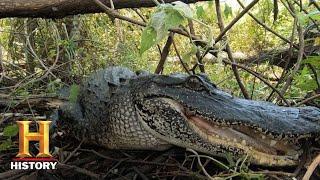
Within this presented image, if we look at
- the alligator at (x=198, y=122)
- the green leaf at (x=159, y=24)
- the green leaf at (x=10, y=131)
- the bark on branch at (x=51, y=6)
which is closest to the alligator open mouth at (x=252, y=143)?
the alligator at (x=198, y=122)

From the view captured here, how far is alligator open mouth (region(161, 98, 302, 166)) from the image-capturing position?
1883mm

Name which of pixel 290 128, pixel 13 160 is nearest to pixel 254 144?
pixel 290 128

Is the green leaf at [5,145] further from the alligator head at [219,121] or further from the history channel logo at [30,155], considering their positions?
the alligator head at [219,121]

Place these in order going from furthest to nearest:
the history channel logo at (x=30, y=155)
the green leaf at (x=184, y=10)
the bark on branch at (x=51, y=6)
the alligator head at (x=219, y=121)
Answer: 1. the history channel logo at (x=30, y=155)
2. the bark on branch at (x=51, y=6)
3. the alligator head at (x=219, y=121)
4. the green leaf at (x=184, y=10)

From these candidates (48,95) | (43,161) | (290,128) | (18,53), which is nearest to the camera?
(290,128)

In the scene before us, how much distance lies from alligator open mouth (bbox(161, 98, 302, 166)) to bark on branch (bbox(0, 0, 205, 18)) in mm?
617

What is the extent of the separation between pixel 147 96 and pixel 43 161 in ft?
1.92

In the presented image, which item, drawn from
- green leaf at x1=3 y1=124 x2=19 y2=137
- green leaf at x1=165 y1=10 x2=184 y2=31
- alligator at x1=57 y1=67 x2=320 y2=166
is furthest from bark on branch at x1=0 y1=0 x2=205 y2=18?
green leaf at x1=165 y1=10 x2=184 y2=31

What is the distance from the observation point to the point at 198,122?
6.61ft

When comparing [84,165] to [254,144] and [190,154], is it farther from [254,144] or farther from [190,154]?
[254,144]

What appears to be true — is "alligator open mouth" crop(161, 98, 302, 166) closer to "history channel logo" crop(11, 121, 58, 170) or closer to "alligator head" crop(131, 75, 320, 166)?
"alligator head" crop(131, 75, 320, 166)

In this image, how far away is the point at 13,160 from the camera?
88.4 inches

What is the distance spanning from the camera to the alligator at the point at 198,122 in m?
1.88

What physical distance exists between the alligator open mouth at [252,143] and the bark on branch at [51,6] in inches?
24.3
